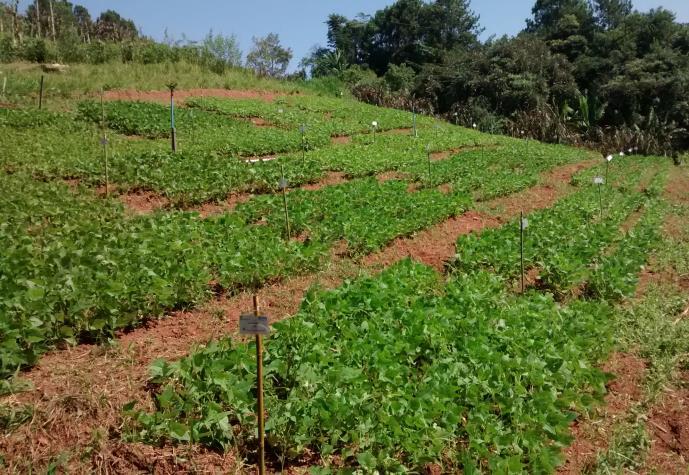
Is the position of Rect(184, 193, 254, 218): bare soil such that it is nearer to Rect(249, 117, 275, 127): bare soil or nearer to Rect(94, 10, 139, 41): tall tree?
Rect(249, 117, 275, 127): bare soil

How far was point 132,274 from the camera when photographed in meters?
5.07

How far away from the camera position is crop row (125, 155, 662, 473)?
137 inches

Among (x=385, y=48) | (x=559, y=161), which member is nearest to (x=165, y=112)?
(x=559, y=161)

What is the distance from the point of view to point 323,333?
4.43 metres

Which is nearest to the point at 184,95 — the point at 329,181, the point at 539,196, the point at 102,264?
the point at 329,181

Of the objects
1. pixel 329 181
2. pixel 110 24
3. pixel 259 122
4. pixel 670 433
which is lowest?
pixel 670 433

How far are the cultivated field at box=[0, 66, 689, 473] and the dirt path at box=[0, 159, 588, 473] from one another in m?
0.02

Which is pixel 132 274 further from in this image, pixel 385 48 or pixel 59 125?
pixel 385 48

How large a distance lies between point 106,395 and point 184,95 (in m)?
23.5

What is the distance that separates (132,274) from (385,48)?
59.6 metres

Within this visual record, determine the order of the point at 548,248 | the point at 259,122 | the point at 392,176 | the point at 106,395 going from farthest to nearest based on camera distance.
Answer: the point at 259,122 < the point at 392,176 < the point at 548,248 < the point at 106,395

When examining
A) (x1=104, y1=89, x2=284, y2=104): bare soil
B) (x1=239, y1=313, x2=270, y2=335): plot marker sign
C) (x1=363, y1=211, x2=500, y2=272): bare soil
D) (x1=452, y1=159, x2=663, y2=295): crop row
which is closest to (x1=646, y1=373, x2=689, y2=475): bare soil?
(x1=452, y1=159, x2=663, y2=295): crop row

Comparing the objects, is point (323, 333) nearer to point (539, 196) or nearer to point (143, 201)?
point (143, 201)

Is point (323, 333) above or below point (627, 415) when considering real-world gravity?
above
